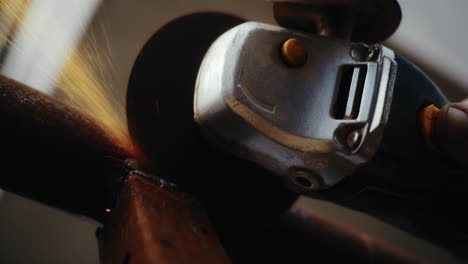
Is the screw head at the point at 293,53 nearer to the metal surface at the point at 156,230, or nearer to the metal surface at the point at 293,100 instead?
the metal surface at the point at 293,100

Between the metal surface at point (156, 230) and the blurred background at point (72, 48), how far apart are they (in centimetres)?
34

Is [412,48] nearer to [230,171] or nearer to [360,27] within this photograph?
[360,27]

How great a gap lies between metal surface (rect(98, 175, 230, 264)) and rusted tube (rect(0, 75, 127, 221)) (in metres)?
0.04

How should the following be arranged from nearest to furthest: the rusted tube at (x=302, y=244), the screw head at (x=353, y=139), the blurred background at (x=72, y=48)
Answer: the screw head at (x=353, y=139) < the rusted tube at (x=302, y=244) < the blurred background at (x=72, y=48)

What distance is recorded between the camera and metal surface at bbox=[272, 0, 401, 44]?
54 centimetres

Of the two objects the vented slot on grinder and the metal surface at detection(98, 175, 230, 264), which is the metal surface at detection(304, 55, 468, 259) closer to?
the vented slot on grinder

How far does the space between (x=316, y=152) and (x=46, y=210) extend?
41.2 inches

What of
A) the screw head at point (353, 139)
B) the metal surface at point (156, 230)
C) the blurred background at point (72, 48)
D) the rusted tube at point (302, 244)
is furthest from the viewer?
the blurred background at point (72, 48)

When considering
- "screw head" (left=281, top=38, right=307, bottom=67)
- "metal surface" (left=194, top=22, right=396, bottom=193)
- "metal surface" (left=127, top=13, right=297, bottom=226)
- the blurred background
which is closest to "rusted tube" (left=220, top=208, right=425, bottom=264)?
"metal surface" (left=127, top=13, right=297, bottom=226)

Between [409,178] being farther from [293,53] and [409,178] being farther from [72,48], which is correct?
[72,48]

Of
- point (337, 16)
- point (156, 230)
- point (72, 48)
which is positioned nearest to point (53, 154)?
point (156, 230)

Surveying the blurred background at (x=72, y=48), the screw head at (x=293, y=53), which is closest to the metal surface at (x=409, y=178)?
the screw head at (x=293, y=53)

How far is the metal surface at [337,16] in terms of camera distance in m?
0.54

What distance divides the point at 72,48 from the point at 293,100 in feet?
2.32
